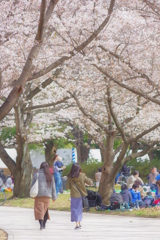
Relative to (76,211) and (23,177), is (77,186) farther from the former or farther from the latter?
(23,177)

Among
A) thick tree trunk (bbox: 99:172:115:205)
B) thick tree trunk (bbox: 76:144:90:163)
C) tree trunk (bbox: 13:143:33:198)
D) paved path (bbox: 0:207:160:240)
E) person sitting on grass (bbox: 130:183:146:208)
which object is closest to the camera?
paved path (bbox: 0:207:160:240)

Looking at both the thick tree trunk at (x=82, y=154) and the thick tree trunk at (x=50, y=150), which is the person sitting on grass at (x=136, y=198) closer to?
the thick tree trunk at (x=50, y=150)

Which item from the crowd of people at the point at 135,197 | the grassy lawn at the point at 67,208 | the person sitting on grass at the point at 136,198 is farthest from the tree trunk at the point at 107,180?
the person sitting on grass at the point at 136,198

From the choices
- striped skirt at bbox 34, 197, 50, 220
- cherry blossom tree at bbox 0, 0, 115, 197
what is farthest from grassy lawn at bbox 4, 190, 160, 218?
cherry blossom tree at bbox 0, 0, 115, 197

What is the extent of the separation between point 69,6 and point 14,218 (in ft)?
20.4

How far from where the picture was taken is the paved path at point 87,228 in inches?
406

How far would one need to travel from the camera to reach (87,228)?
38.9ft

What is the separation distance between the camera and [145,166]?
117 feet

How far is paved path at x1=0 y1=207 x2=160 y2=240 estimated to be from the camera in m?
10.3

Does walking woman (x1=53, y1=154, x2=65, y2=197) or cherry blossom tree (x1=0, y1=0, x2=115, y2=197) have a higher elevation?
cherry blossom tree (x1=0, y1=0, x2=115, y2=197)

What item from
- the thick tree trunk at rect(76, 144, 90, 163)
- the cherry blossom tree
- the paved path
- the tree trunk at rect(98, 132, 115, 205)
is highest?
the thick tree trunk at rect(76, 144, 90, 163)

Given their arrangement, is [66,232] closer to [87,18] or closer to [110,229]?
[110,229]

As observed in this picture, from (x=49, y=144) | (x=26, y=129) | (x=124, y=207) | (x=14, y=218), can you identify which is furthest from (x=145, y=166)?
(x=14, y=218)

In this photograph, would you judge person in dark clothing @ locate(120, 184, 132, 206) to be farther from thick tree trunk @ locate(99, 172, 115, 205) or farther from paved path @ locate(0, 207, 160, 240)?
thick tree trunk @ locate(99, 172, 115, 205)
